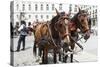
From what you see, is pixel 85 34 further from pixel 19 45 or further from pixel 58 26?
pixel 19 45

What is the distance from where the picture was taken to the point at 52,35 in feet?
14.5

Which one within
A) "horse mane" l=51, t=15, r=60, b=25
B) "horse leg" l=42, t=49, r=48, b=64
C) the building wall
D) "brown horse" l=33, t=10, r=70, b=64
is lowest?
"horse leg" l=42, t=49, r=48, b=64

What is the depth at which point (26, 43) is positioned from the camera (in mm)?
4273

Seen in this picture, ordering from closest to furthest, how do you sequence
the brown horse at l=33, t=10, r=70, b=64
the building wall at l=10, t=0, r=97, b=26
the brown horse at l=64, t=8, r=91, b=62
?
the building wall at l=10, t=0, r=97, b=26 → the brown horse at l=33, t=10, r=70, b=64 → the brown horse at l=64, t=8, r=91, b=62

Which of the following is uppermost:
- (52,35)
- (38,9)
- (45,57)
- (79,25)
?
(38,9)

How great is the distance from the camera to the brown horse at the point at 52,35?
436 centimetres

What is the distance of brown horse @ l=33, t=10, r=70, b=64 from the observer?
4.36 meters

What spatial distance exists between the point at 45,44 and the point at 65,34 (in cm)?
32

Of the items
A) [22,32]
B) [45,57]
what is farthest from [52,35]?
[22,32]

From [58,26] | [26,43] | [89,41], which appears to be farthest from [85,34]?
[26,43]

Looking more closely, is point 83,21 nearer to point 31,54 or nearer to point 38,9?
point 38,9

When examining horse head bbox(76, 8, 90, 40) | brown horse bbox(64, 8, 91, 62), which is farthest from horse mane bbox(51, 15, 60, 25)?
horse head bbox(76, 8, 90, 40)

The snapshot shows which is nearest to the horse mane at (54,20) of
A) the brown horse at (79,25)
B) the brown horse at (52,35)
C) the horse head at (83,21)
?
the brown horse at (52,35)

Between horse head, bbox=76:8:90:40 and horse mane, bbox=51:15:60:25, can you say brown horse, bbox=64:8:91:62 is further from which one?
horse mane, bbox=51:15:60:25
